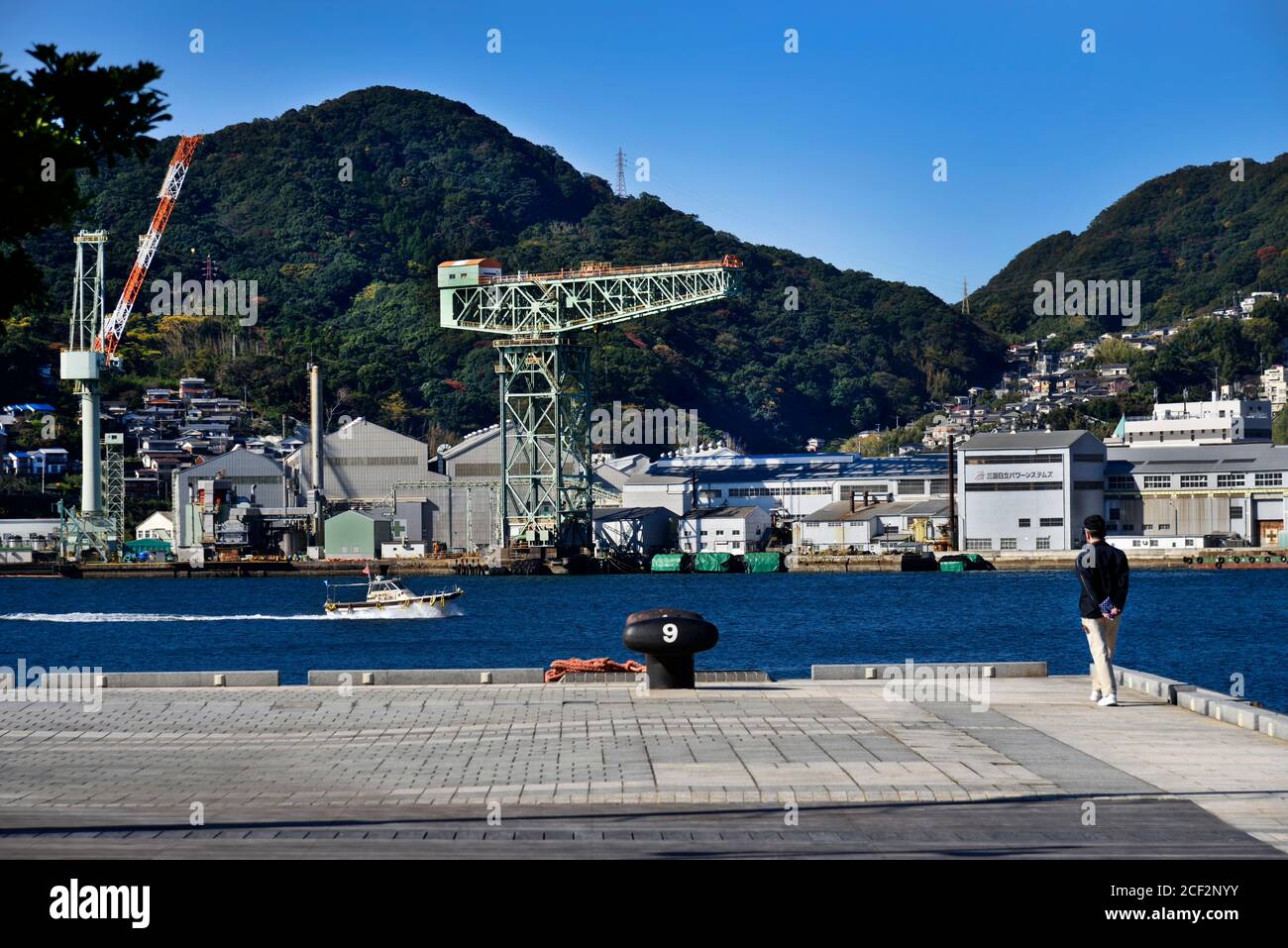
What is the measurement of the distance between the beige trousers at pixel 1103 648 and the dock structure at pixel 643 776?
0.34m

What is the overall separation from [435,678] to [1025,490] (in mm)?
85202

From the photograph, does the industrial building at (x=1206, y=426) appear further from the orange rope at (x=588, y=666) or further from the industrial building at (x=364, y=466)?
the orange rope at (x=588, y=666)

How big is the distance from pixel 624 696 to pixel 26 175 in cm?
1074

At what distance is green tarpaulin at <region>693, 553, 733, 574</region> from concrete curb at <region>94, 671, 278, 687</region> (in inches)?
3325

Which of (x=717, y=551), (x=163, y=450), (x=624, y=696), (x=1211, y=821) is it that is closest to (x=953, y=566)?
(x=717, y=551)

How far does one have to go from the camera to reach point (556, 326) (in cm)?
10000

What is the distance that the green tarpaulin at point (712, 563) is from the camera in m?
104

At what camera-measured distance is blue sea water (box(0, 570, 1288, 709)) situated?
4269 centimetres

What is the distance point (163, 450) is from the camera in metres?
142

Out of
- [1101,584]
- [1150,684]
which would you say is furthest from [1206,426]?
[1101,584]

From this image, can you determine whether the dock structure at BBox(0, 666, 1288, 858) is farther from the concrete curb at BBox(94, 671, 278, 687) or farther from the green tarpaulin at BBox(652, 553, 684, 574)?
the green tarpaulin at BBox(652, 553, 684, 574)

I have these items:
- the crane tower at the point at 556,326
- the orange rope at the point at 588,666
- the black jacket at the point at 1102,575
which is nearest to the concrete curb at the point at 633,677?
the orange rope at the point at 588,666

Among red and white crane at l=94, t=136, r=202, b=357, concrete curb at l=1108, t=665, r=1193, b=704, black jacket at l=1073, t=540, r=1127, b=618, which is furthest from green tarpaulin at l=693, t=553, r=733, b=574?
black jacket at l=1073, t=540, r=1127, b=618
